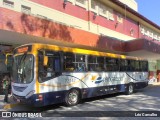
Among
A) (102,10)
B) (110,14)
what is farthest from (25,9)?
(110,14)

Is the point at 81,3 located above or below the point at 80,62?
above

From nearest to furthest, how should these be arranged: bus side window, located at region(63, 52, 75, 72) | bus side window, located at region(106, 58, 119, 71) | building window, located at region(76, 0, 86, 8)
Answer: bus side window, located at region(63, 52, 75, 72)
bus side window, located at region(106, 58, 119, 71)
building window, located at region(76, 0, 86, 8)

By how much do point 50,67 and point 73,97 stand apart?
86.2 inches

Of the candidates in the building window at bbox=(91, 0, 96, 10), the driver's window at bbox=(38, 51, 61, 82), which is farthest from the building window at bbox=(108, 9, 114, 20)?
the driver's window at bbox=(38, 51, 61, 82)

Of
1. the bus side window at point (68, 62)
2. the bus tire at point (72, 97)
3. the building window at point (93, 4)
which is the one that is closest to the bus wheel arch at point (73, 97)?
the bus tire at point (72, 97)

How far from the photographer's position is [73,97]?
1189cm

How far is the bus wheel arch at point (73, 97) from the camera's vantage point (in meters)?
11.5

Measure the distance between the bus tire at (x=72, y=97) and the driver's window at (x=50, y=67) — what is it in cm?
130

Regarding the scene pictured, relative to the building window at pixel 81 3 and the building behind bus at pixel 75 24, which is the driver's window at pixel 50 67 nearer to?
the building behind bus at pixel 75 24

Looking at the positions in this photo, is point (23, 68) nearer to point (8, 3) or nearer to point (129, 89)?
point (8, 3)

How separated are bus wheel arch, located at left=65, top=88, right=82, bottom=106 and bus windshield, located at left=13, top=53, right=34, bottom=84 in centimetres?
222

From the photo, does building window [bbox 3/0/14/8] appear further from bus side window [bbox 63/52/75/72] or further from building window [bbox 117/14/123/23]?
building window [bbox 117/14/123/23]

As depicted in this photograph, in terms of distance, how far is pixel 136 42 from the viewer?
2250 cm

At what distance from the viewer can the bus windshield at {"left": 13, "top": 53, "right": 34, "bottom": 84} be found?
32.9ft
